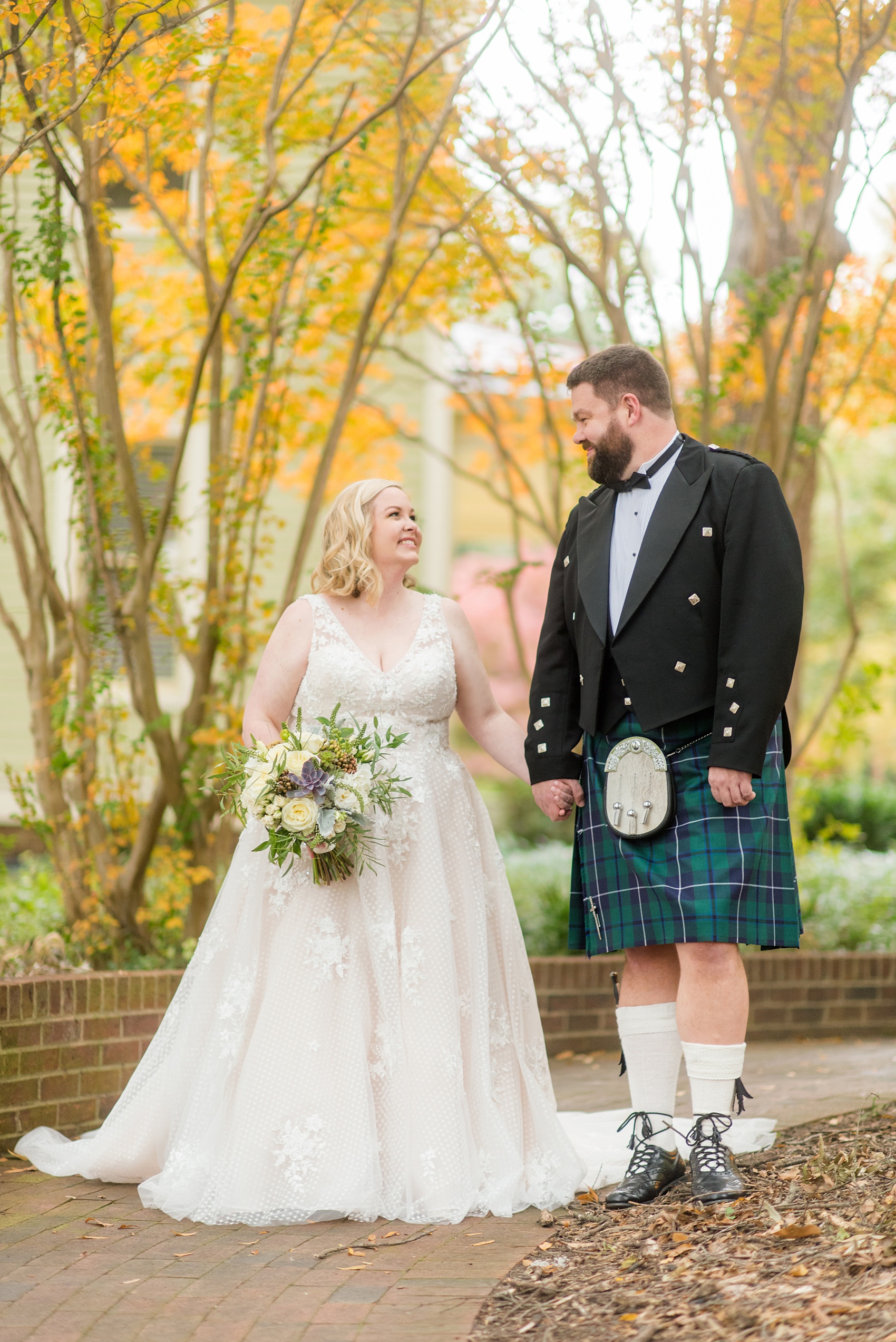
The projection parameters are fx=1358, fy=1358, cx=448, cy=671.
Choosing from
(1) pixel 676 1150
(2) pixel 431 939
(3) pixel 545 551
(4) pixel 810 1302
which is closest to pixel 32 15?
(2) pixel 431 939

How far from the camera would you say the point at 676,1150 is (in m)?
3.48

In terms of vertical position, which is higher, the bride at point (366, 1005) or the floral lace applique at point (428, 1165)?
the bride at point (366, 1005)

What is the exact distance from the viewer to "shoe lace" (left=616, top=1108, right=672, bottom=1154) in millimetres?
3449

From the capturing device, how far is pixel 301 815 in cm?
346

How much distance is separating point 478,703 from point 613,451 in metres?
0.93

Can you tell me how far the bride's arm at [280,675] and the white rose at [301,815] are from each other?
1.46ft

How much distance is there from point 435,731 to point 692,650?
3.03 feet

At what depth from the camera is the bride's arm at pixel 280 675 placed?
391cm

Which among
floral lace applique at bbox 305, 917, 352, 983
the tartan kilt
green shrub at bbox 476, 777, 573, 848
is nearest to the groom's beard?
the tartan kilt

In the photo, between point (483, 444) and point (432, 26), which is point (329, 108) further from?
point (483, 444)

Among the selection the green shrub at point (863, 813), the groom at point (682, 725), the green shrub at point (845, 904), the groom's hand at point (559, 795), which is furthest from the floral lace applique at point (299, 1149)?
the green shrub at point (863, 813)

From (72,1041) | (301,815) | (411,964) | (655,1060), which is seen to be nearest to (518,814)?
(72,1041)

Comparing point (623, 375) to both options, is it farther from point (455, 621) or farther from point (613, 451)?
point (455, 621)

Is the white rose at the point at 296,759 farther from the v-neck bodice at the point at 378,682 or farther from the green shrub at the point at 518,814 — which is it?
the green shrub at the point at 518,814
